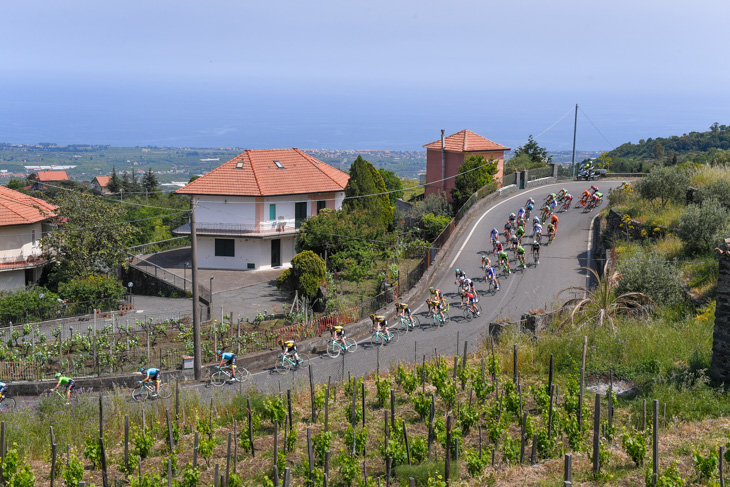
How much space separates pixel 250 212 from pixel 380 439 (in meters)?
29.9

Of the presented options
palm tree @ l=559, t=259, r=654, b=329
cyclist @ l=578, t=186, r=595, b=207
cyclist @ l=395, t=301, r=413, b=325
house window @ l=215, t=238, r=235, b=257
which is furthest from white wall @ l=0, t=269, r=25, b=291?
cyclist @ l=578, t=186, r=595, b=207

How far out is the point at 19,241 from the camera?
1532 inches

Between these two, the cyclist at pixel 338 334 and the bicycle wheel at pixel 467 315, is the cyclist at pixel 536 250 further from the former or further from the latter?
the cyclist at pixel 338 334

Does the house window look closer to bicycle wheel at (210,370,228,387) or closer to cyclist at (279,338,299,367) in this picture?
cyclist at (279,338,299,367)

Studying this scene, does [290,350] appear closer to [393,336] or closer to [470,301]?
[393,336]

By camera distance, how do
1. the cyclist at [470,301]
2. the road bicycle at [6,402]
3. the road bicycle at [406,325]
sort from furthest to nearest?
the cyclist at [470,301], the road bicycle at [406,325], the road bicycle at [6,402]

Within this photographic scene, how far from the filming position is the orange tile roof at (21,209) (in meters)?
38.4

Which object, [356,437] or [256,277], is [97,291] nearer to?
[256,277]

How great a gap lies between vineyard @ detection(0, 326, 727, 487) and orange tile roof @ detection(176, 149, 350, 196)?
25.6 metres

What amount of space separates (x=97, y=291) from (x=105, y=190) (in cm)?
6614

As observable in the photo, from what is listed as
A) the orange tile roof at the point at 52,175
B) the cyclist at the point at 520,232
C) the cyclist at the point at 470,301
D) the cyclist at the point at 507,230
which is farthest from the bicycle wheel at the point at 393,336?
the orange tile roof at the point at 52,175

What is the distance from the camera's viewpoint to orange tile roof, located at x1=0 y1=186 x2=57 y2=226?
126 feet

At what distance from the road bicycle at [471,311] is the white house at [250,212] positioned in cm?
1770

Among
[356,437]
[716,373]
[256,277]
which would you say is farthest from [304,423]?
[256,277]
